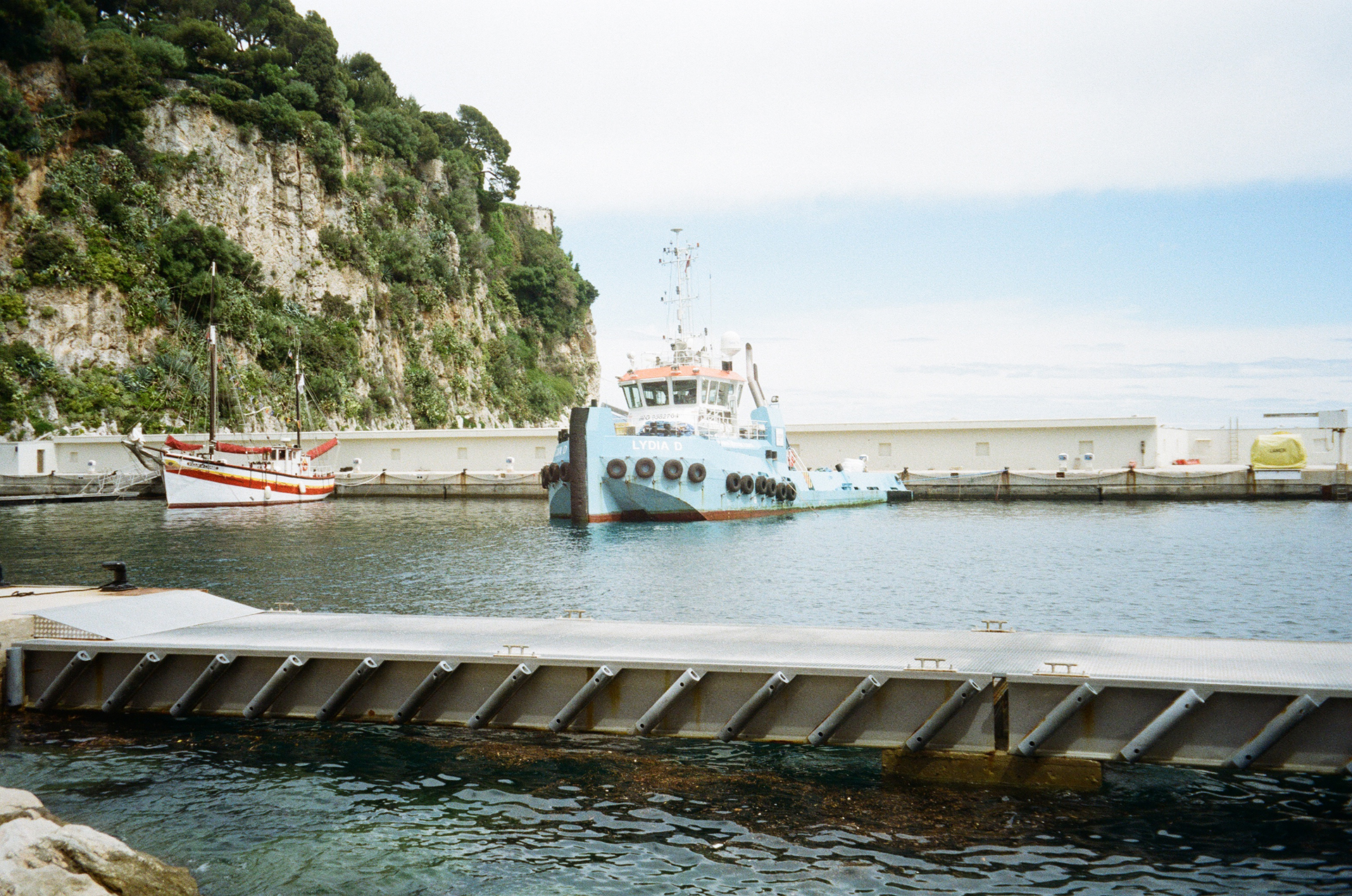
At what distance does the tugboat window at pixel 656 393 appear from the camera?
113ft

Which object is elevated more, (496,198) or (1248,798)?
(496,198)

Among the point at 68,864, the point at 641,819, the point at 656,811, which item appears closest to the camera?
the point at 68,864

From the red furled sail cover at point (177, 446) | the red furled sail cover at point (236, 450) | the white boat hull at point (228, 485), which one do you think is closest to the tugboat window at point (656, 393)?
the white boat hull at point (228, 485)

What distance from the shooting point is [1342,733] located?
262 inches

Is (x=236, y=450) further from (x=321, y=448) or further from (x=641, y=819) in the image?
(x=641, y=819)

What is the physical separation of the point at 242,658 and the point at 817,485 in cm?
3237

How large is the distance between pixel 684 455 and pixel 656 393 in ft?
14.4

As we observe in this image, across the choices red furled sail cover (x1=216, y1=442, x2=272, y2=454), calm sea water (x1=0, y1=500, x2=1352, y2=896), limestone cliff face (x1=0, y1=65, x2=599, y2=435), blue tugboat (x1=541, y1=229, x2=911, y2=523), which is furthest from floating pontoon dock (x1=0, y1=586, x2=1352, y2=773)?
limestone cliff face (x1=0, y1=65, x2=599, y2=435)

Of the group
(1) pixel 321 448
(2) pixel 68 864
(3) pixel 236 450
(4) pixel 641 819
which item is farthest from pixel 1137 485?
(2) pixel 68 864

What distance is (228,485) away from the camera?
4078 centimetres

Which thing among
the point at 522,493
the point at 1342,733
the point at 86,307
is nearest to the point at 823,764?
the point at 1342,733

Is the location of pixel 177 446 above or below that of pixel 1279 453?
above

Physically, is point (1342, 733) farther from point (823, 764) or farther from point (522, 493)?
point (522, 493)

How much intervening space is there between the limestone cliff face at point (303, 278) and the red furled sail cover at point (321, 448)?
440cm
